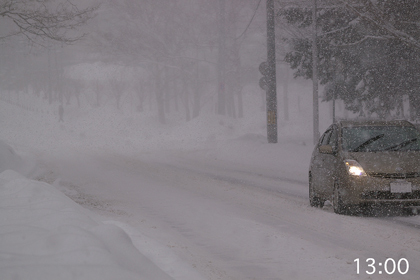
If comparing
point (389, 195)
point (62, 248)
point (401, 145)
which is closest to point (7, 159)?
point (401, 145)

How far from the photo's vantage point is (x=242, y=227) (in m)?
8.24

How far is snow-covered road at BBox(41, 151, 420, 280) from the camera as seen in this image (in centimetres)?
592

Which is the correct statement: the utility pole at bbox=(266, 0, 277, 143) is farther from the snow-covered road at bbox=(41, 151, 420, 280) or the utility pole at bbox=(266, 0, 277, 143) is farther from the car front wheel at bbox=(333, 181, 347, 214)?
the car front wheel at bbox=(333, 181, 347, 214)

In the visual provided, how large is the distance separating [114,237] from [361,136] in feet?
19.4

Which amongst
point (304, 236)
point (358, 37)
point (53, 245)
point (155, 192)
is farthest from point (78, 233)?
point (358, 37)

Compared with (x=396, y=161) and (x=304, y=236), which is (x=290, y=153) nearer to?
(x=396, y=161)

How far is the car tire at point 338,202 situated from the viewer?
29.7ft

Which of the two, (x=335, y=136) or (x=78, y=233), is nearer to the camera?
(x=78, y=233)

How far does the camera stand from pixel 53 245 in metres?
4.73

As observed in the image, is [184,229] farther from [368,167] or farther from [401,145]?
[401,145]

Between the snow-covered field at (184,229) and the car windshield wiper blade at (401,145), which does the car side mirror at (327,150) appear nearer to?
the car windshield wiper blade at (401,145)

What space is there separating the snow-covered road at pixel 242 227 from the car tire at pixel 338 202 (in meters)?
0.11

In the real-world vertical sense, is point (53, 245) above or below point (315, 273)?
above

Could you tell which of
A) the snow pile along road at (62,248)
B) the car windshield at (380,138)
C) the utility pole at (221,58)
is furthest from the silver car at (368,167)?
the utility pole at (221,58)
